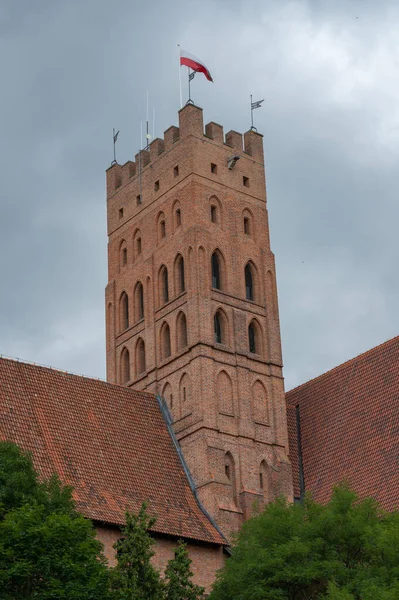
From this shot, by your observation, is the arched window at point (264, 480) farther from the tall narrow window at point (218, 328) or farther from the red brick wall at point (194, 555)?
the tall narrow window at point (218, 328)

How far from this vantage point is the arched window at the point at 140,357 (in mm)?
49719

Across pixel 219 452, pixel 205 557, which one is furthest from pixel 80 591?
pixel 219 452

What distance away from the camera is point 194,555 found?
41812 mm

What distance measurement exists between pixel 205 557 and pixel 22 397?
316 inches

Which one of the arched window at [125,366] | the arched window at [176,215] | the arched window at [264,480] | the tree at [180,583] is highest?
the arched window at [176,215]

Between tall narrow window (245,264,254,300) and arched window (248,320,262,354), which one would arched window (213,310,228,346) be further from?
tall narrow window (245,264,254,300)

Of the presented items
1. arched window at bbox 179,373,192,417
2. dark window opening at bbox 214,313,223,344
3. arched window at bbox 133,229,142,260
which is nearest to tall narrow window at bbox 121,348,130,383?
arched window at bbox 133,229,142,260

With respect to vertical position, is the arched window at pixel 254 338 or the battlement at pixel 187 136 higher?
the battlement at pixel 187 136

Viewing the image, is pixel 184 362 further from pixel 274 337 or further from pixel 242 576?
pixel 242 576

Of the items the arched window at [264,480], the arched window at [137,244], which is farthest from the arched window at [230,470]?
the arched window at [137,244]

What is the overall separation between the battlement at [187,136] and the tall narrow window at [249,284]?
491 cm

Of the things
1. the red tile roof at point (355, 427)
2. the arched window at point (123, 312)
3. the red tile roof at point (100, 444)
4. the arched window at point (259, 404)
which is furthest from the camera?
the arched window at point (123, 312)

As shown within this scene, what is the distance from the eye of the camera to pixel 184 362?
154 feet

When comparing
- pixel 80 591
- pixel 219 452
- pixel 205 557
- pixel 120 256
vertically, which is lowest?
pixel 80 591
